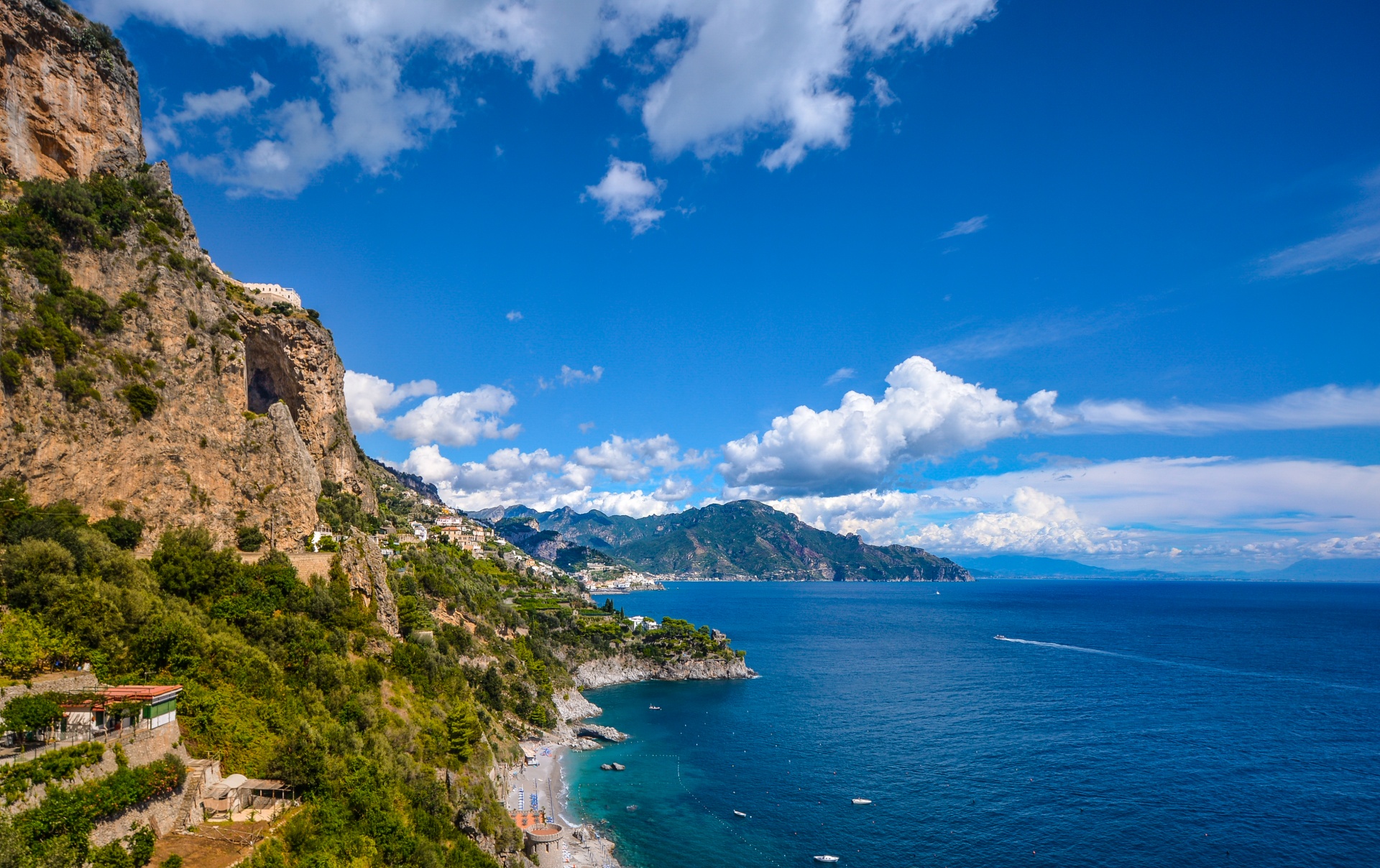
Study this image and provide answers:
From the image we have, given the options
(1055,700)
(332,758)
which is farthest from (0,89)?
(1055,700)

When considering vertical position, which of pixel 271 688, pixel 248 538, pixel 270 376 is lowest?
pixel 271 688

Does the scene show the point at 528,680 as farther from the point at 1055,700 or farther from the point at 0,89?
the point at 1055,700

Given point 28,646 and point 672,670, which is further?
point 672,670

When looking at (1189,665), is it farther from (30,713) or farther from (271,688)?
(30,713)

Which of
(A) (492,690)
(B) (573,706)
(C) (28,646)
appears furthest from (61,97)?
(B) (573,706)

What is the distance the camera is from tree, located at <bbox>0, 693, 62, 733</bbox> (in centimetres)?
1603

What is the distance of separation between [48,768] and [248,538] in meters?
18.2

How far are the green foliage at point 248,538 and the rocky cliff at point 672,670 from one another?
61.1m

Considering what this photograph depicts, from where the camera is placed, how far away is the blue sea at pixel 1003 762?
40531mm

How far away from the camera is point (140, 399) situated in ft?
96.4

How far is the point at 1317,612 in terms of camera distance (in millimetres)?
183750

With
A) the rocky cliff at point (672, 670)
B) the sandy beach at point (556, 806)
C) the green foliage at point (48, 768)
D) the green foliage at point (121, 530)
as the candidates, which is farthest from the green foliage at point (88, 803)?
the rocky cliff at point (672, 670)

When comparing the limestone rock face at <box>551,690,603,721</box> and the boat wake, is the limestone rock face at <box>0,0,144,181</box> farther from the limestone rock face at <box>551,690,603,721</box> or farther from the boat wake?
the boat wake

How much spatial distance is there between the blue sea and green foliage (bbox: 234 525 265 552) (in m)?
28.1
